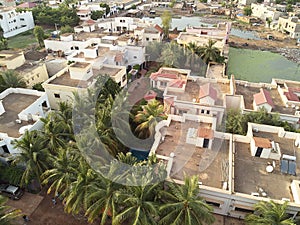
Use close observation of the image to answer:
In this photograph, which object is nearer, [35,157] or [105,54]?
[35,157]

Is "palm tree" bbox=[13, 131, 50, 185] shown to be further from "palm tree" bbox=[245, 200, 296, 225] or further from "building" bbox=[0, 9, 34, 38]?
"building" bbox=[0, 9, 34, 38]

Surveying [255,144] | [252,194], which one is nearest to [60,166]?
[252,194]

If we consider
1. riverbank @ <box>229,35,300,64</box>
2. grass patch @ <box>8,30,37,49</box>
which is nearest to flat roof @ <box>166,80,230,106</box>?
riverbank @ <box>229,35,300,64</box>

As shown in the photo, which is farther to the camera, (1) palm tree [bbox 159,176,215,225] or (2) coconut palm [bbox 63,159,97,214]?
(2) coconut palm [bbox 63,159,97,214]

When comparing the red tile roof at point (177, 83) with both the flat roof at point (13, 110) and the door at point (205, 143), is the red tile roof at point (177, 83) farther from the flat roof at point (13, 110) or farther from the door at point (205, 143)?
the flat roof at point (13, 110)

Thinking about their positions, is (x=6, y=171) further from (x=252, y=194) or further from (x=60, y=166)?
(x=252, y=194)

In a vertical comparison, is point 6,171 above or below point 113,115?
below
